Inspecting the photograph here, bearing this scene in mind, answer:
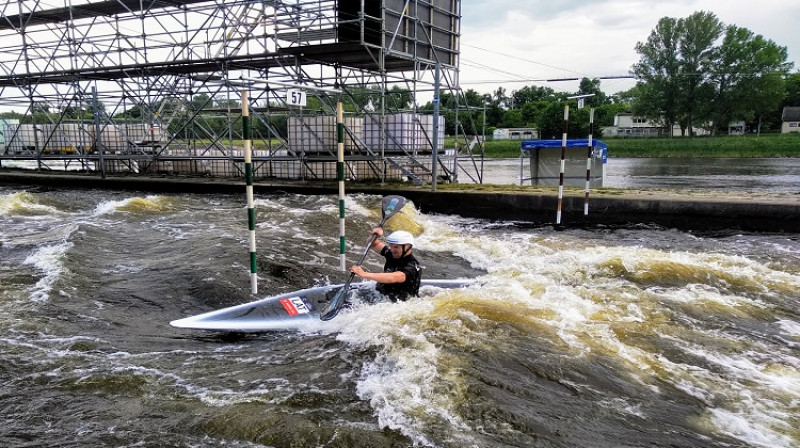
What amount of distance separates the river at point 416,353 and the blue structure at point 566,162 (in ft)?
23.5

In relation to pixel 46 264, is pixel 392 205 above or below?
above

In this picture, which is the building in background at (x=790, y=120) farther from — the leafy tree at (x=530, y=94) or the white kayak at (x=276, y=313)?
the white kayak at (x=276, y=313)

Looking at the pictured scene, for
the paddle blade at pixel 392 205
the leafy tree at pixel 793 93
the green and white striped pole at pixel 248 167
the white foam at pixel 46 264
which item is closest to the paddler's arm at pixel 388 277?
the green and white striped pole at pixel 248 167

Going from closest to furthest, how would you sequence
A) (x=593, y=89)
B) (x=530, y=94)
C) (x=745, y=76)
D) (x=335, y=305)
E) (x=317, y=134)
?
(x=335, y=305) < (x=317, y=134) < (x=745, y=76) < (x=593, y=89) < (x=530, y=94)

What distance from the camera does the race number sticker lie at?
5.26 m

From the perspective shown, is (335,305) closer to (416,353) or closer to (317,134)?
(416,353)

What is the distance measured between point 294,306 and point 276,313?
20 centimetres

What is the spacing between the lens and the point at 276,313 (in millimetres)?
5215

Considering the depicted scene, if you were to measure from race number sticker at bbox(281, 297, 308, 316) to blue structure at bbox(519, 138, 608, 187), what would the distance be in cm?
1066

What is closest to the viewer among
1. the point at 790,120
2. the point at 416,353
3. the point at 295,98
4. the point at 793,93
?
the point at 416,353

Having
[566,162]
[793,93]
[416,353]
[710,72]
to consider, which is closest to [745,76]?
[710,72]

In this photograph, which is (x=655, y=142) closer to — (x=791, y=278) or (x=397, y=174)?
(x=397, y=174)

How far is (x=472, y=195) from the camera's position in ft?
38.0

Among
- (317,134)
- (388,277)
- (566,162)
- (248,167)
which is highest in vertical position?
(317,134)
